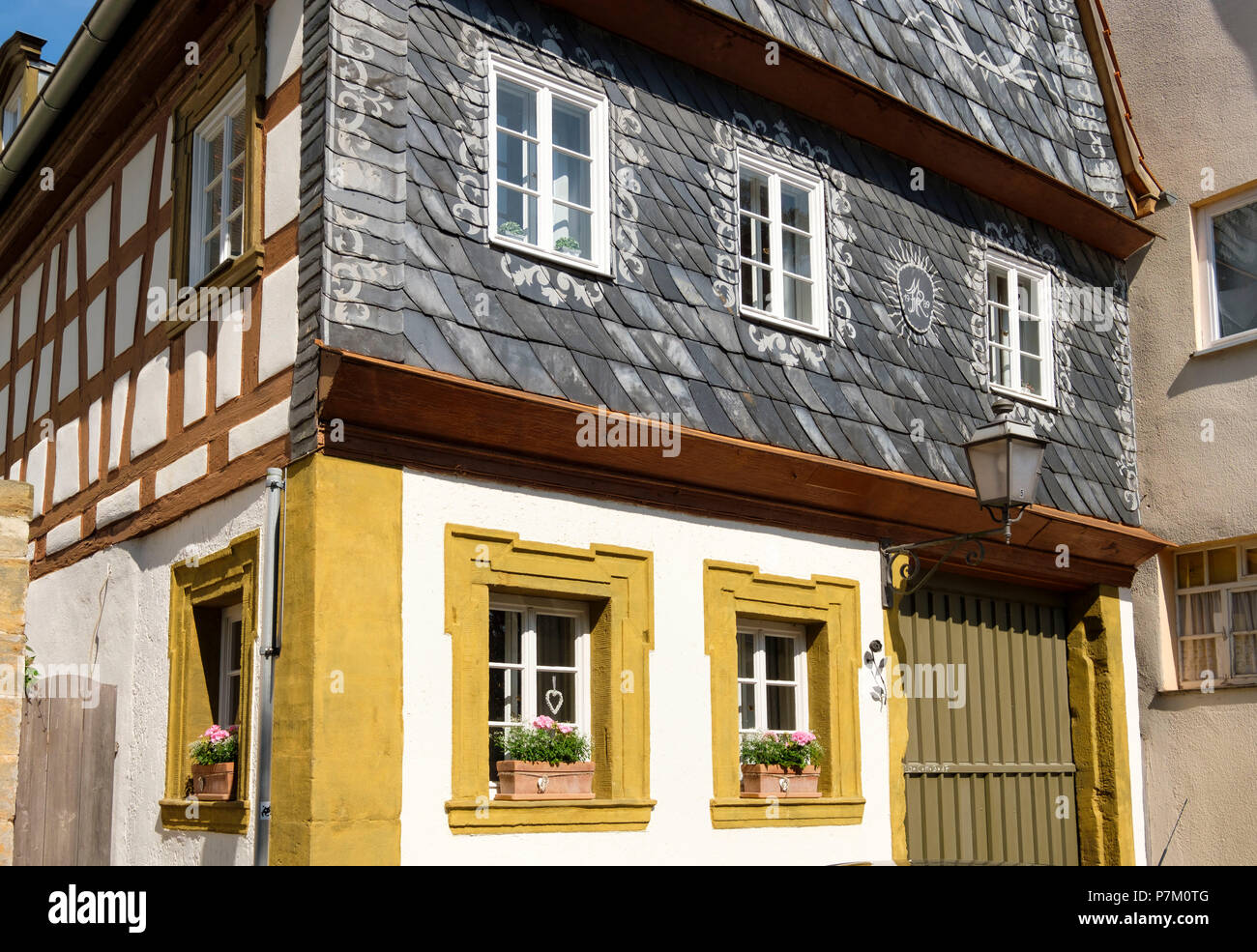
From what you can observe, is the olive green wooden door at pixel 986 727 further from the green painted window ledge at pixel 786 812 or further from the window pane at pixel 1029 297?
the window pane at pixel 1029 297

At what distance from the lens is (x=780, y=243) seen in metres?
10.1

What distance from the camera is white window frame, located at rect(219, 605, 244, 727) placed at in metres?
8.68

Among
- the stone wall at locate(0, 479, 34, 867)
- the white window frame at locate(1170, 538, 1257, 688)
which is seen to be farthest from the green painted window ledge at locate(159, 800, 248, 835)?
the white window frame at locate(1170, 538, 1257, 688)

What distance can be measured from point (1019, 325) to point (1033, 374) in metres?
0.42

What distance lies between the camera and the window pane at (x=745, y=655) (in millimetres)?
9594

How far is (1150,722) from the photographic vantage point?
12.4 metres

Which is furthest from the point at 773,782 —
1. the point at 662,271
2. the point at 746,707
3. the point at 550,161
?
the point at 550,161

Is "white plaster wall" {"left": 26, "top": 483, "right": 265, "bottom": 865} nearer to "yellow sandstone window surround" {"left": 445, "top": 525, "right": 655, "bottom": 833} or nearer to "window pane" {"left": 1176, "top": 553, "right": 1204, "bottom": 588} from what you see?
"yellow sandstone window surround" {"left": 445, "top": 525, "right": 655, "bottom": 833}

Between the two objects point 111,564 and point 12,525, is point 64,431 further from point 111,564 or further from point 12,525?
point 12,525

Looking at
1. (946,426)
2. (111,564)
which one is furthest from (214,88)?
(946,426)

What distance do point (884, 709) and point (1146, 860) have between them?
3.54m

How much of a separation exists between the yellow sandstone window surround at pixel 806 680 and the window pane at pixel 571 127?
266 cm

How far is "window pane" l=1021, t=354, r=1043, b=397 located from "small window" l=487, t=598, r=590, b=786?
207 inches

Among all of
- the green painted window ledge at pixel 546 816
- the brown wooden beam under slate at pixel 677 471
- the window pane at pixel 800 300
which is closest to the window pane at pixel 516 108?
the brown wooden beam under slate at pixel 677 471
